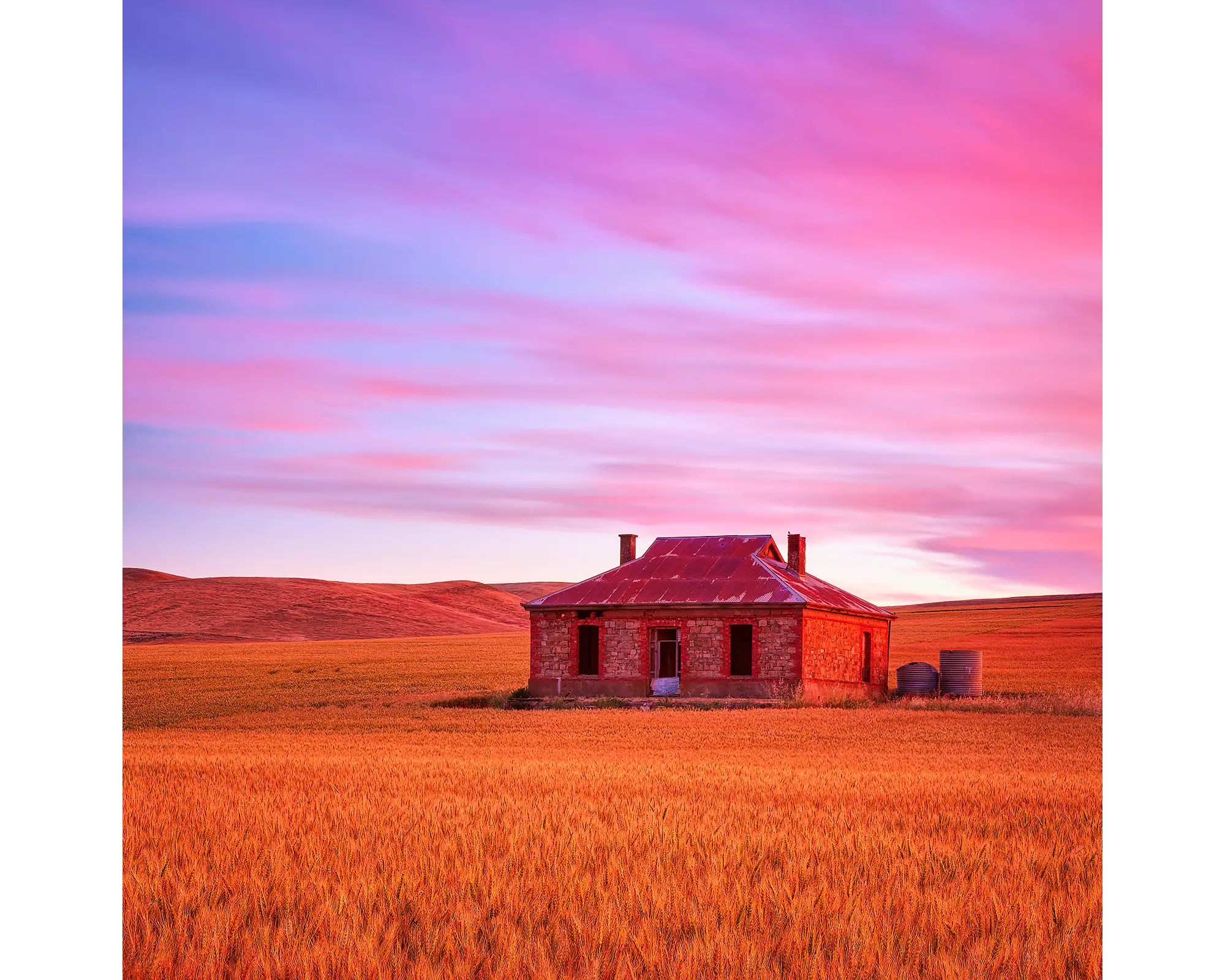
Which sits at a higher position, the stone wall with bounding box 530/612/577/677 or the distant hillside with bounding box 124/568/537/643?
the stone wall with bounding box 530/612/577/677

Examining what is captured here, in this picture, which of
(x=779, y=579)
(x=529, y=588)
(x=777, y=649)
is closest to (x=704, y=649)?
(x=777, y=649)

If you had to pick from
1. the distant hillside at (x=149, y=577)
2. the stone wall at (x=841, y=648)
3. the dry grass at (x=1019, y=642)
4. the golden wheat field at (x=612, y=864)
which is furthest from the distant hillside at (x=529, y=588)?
the golden wheat field at (x=612, y=864)

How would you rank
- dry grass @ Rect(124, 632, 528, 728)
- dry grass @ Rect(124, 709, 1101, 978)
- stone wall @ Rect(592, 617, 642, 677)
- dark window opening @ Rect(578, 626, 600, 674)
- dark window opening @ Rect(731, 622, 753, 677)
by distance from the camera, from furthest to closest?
dark window opening @ Rect(578, 626, 600, 674) < stone wall @ Rect(592, 617, 642, 677) < dark window opening @ Rect(731, 622, 753, 677) < dry grass @ Rect(124, 632, 528, 728) < dry grass @ Rect(124, 709, 1101, 978)

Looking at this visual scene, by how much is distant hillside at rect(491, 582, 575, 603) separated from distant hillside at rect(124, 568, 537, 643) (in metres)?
24.7

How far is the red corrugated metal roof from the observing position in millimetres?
37156

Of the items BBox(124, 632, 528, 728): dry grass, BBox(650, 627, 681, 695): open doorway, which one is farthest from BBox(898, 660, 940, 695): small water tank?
BBox(124, 632, 528, 728): dry grass

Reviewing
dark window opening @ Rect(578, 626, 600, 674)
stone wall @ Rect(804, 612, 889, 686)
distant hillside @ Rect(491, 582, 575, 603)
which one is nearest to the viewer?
stone wall @ Rect(804, 612, 889, 686)

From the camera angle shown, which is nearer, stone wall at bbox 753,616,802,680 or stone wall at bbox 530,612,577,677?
stone wall at bbox 753,616,802,680

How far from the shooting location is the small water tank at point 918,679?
133 ft

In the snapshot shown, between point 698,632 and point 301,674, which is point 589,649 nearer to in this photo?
point 698,632

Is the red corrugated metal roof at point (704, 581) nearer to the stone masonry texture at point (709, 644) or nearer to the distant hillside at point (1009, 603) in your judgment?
the stone masonry texture at point (709, 644)

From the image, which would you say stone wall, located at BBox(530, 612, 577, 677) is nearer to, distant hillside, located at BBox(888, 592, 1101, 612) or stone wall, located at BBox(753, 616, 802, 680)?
stone wall, located at BBox(753, 616, 802, 680)
